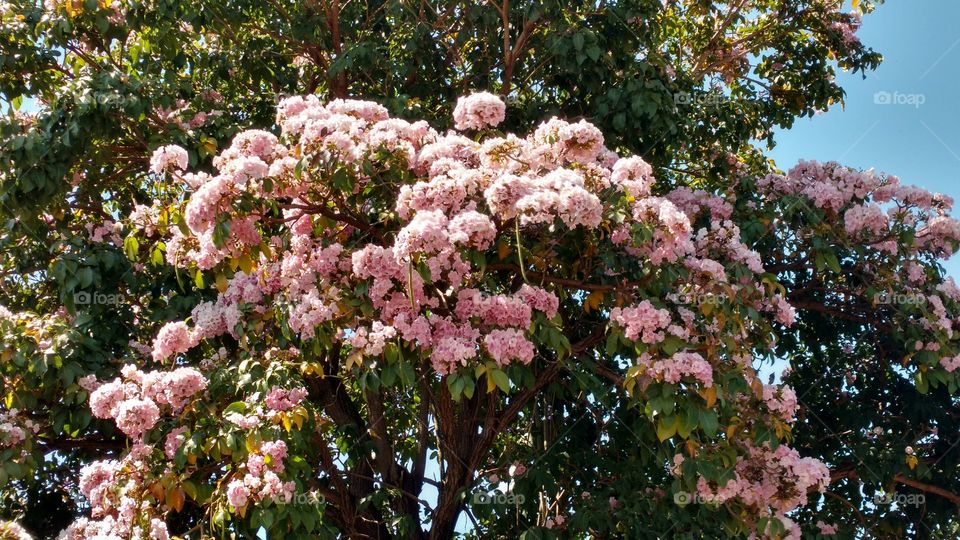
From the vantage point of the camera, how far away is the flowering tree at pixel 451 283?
14.8 feet

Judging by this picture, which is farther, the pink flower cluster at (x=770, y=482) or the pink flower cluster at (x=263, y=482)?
the pink flower cluster at (x=770, y=482)

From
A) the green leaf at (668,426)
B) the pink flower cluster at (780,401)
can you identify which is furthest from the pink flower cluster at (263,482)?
the pink flower cluster at (780,401)

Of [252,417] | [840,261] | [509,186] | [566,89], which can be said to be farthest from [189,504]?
[840,261]

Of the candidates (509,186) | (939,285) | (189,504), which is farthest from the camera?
(939,285)

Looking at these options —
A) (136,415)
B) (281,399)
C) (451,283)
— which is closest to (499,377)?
(451,283)

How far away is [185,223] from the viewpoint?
460 cm

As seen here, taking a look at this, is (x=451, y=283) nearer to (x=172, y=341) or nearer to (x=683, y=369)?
(x=683, y=369)

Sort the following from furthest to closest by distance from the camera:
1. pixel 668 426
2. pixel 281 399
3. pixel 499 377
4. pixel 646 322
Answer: pixel 281 399, pixel 646 322, pixel 668 426, pixel 499 377

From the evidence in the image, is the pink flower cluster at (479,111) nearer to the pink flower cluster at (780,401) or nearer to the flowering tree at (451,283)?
the flowering tree at (451,283)

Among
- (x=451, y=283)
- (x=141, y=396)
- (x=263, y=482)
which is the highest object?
(x=451, y=283)

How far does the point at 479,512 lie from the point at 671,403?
1772 millimetres

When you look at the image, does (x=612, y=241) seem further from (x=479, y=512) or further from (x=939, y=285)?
(x=939, y=285)

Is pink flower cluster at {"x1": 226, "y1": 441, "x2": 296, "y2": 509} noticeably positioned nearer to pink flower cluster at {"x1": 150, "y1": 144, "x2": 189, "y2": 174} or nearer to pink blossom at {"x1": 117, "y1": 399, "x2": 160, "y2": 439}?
pink blossom at {"x1": 117, "y1": 399, "x2": 160, "y2": 439}

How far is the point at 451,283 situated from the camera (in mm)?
4656
